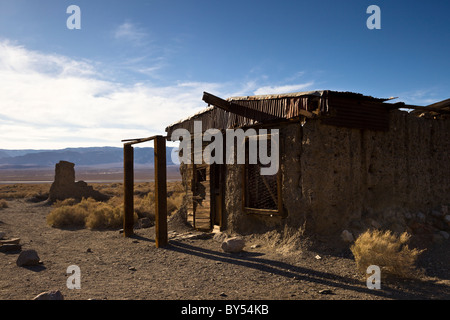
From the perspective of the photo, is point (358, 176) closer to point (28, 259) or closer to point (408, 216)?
point (408, 216)

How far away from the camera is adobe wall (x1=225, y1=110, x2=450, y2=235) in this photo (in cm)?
739

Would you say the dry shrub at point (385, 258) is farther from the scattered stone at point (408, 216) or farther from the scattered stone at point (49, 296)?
the scattered stone at point (49, 296)

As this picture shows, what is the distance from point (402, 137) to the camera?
8.36 m

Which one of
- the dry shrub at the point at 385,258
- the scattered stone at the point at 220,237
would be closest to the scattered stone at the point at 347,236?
the dry shrub at the point at 385,258

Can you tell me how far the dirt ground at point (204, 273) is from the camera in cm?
A: 527

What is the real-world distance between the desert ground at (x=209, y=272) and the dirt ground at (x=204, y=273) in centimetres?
1

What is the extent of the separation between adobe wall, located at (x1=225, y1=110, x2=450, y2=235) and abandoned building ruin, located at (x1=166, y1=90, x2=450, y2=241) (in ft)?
0.07

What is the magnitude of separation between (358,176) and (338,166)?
59 centimetres

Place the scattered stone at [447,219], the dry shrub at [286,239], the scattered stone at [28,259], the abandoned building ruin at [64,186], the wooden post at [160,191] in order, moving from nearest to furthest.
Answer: the scattered stone at [28,259], the dry shrub at [286,239], the scattered stone at [447,219], the wooden post at [160,191], the abandoned building ruin at [64,186]

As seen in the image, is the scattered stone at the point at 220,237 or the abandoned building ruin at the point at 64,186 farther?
the abandoned building ruin at the point at 64,186

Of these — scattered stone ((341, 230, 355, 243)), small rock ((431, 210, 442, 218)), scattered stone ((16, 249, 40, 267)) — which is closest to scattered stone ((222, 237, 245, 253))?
scattered stone ((341, 230, 355, 243))

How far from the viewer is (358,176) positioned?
768 cm

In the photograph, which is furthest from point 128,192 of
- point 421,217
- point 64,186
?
point 64,186
